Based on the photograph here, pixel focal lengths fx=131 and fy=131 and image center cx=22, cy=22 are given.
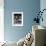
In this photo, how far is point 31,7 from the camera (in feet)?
18.0

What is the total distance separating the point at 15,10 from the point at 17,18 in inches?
14.1

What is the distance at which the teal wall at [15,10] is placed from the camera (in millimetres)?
5461

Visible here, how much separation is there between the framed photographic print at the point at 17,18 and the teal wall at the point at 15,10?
0.13 m

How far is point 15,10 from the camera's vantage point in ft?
18.0

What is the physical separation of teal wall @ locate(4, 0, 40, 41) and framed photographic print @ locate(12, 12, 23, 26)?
0.13 metres

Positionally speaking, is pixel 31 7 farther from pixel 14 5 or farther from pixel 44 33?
pixel 44 33

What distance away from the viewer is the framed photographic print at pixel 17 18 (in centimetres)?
551

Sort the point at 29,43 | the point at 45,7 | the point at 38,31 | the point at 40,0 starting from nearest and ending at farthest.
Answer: the point at 38,31, the point at 29,43, the point at 45,7, the point at 40,0

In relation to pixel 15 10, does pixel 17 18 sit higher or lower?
lower

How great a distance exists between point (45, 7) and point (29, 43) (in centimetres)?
178

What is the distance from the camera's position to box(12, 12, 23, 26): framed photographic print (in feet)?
18.1

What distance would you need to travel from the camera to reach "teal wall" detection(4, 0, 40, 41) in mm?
5461

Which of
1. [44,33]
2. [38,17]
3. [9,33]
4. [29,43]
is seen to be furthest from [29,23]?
[44,33]

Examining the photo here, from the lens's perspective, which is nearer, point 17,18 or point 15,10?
point 15,10
